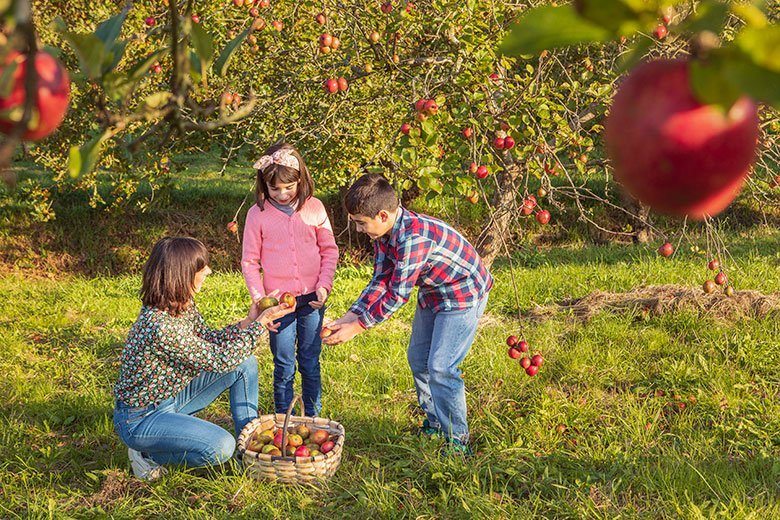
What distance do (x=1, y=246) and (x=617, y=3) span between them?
9218mm

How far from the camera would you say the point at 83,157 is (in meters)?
0.57

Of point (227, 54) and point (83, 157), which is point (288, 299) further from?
point (83, 157)

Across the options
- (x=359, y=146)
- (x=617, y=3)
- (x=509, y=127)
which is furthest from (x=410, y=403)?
(x=617, y=3)

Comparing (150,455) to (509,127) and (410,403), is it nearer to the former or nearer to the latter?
(410,403)

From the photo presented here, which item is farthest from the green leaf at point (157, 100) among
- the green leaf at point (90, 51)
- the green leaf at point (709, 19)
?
the green leaf at point (709, 19)

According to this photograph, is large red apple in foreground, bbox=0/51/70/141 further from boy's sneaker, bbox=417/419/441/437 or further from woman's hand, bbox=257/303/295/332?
boy's sneaker, bbox=417/419/441/437

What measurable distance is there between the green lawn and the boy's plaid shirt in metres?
0.60

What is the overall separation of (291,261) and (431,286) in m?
0.73

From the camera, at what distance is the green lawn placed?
2672 mm

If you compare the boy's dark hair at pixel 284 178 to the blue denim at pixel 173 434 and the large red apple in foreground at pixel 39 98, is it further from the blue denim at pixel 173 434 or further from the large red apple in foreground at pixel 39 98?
the large red apple in foreground at pixel 39 98

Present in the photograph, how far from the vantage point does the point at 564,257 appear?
323 inches

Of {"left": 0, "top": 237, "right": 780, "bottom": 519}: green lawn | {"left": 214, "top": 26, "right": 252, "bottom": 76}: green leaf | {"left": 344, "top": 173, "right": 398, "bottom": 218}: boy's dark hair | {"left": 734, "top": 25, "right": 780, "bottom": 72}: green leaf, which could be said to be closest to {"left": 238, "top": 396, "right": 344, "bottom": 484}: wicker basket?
{"left": 0, "top": 237, "right": 780, "bottom": 519}: green lawn

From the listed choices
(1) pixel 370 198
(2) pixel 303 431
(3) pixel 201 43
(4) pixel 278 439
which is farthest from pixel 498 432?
(3) pixel 201 43

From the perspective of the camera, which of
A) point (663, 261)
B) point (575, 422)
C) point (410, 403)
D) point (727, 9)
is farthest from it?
point (663, 261)
